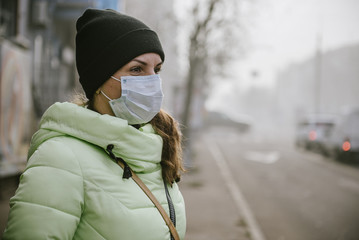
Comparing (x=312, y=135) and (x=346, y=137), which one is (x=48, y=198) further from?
(x=312, y=135)

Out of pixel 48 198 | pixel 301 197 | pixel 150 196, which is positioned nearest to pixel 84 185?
pixel 48 198

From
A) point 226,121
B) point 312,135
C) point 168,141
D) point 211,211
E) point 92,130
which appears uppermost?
point 92,130

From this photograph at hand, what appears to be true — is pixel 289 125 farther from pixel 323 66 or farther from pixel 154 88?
pixel 154 88

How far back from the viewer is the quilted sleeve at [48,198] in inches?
47.4

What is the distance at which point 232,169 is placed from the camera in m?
13.6

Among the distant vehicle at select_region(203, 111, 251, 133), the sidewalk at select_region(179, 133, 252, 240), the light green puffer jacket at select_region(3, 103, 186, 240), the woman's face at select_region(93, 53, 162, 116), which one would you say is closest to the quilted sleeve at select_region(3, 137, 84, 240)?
the light green puffer jacket at select_region(3, 103, 186, 240)

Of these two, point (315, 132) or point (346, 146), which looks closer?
point (346, 146)

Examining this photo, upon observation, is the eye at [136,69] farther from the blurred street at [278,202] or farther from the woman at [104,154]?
the blurred street at [278,202]

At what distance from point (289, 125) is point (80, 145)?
76227 millimetres

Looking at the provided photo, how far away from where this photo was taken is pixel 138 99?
1.74m

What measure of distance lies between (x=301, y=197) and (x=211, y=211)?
3055mm

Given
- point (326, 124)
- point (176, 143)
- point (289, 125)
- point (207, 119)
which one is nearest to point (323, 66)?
point (289, 125)

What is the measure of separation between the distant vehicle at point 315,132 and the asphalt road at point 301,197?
3.83 metres

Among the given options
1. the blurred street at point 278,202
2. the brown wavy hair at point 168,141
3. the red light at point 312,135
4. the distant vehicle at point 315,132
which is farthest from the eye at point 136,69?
the red light at point 312,135
